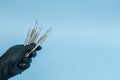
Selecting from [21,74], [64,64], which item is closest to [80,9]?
[64,64]

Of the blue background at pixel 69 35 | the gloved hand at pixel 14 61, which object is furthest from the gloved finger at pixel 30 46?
the blue background at pixel 69 35

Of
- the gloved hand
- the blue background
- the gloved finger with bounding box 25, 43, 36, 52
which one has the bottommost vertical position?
the gloved hand

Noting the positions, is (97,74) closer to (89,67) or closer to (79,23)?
(89,67)

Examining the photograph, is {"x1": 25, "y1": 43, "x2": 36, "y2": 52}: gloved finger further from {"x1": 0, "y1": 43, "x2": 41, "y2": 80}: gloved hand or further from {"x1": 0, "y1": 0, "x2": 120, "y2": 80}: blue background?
{"x1": 0, "y1": 0, "x2": 120, "y2": 80}: blue background

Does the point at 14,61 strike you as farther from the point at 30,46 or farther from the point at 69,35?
the point at 69,35

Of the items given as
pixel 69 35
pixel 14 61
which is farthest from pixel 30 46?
pixel 69 35

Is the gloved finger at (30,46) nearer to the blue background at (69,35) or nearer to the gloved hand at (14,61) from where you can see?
the gloved hand at (14,61)

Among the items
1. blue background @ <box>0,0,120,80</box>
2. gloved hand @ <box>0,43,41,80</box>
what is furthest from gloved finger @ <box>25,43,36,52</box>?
blue background @ <box>0,0,120,80</box>
